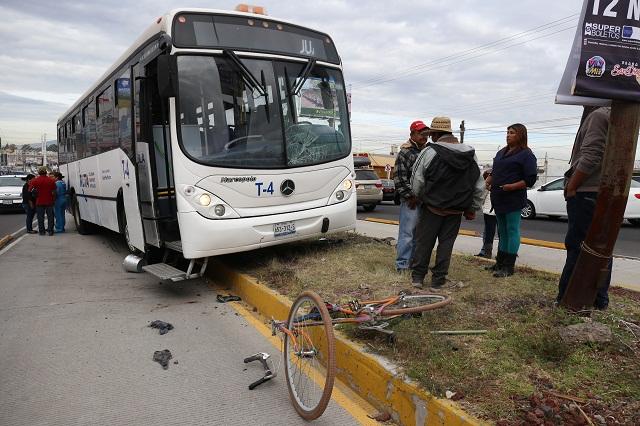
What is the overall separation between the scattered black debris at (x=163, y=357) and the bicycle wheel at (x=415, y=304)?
1.92 meters

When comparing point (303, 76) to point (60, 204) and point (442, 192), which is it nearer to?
point (442, 192)

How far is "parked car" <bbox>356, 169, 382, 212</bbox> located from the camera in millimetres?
20438

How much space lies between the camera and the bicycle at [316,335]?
3.12 meters

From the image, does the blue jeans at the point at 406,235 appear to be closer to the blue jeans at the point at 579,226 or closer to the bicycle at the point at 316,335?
the blue jeans at the point at 579,226

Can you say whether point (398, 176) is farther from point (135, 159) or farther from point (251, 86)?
point (135, 159)

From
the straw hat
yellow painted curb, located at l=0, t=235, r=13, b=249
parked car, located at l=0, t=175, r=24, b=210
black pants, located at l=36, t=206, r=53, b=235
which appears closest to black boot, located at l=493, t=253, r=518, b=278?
the straw hat

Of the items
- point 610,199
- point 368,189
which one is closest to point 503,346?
point 610,199

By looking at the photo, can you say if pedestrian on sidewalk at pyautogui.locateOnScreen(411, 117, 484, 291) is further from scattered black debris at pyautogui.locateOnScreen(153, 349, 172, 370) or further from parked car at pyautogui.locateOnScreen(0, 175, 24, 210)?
parked car at pyautogui.locateOnScreen(0, 175, 24, 210)

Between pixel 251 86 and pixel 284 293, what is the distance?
2601 millimetres

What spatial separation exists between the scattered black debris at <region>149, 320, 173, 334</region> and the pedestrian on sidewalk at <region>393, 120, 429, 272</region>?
2.70 metres

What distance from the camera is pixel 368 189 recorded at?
2053 centimetres

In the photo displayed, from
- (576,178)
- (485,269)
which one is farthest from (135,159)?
(576,178)

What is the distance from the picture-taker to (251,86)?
630 centimetres

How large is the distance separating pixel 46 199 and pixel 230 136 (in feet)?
30.3
